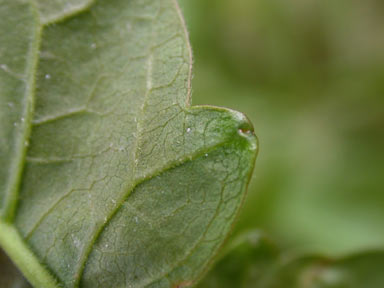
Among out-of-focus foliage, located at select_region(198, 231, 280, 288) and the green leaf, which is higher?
the green leaf

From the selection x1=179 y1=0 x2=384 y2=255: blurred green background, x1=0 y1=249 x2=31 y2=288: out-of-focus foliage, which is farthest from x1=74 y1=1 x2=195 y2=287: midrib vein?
x1=179 y1=0 x2=384 y2=255: blurred green background

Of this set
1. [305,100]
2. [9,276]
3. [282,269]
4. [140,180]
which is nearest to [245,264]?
[282,269]

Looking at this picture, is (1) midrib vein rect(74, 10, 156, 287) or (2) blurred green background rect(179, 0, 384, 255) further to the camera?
(2) blurred green background rect(179, 0, 384, 255)

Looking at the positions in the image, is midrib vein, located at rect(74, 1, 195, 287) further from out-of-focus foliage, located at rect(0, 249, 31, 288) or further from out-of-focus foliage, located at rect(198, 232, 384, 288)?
out-of-focus foliage, located at rect(198, 232, 384, 288)

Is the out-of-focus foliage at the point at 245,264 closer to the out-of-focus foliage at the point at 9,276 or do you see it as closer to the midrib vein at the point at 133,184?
the midrib vein at the point at 133,184

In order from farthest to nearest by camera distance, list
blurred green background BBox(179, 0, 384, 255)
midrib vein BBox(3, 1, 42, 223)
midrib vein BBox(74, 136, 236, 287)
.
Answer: blurred green background BBox(179, 0, 384, 255)
midrib vein BBox(3, 1, 42, 223)
midrib vein BBox(74, 136, 236, 287)

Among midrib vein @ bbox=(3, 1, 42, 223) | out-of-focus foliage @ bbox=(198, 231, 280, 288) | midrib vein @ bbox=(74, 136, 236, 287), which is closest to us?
midrib vein @ bbox=(74, 136, 236, 287)

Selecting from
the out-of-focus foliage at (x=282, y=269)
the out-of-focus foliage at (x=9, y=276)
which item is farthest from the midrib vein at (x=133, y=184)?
the out-of-focus foliage at (x=282, y=269)
